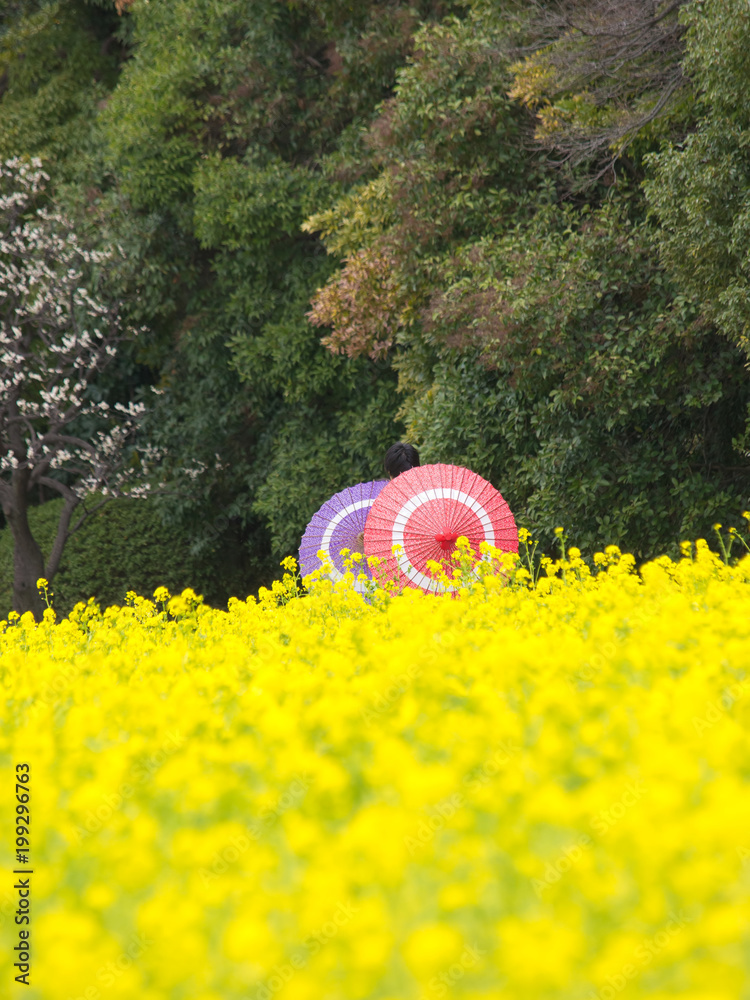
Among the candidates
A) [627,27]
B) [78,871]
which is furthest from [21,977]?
[627,27]

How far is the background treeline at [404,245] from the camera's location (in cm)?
778

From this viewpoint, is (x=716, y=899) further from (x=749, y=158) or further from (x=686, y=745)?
(x=749, y=158)

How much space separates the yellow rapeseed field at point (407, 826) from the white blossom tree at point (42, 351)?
32.0 feet

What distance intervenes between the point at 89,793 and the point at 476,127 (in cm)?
824

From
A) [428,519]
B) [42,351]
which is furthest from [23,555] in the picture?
[428,519]
